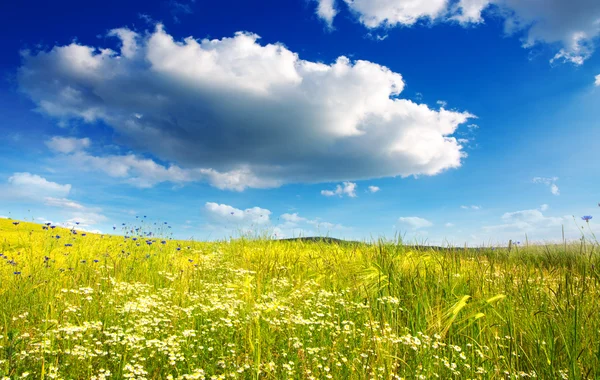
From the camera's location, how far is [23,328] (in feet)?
16.4

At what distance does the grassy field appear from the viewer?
3826mm

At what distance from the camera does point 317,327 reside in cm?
523

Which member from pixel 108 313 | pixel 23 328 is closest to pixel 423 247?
pixel 108 313

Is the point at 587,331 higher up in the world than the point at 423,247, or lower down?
lower down

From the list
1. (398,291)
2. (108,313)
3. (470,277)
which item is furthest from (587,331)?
(108,313)

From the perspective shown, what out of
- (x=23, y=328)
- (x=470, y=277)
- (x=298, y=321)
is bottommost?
A: (x=23, y=328)

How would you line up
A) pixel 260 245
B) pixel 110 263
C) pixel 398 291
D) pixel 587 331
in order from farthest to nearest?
pixel 260 245 → pixel 110 263 → pixel 398 291 → pixel 587 331

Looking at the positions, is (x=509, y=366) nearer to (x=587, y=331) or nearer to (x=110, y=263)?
(x=587, y=331)

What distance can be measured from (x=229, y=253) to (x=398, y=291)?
20.2ft

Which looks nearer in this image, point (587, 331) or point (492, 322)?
point (587, 331)

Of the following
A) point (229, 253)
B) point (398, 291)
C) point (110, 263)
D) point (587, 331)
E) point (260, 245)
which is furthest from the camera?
point (260, 245)

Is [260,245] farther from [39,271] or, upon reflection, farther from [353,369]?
[353,369]

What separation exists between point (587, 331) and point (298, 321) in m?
3.21

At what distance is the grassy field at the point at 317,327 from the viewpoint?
383 centimetres
